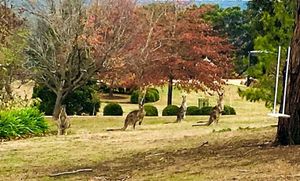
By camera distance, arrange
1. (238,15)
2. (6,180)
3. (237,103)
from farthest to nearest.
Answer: (238,15), (237,103), (6,180)

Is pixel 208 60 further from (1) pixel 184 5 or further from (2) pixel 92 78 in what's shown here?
(2) pixel 92 78

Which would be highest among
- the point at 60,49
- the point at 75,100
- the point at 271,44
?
the point at 60,49

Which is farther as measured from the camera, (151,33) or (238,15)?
(238,15)

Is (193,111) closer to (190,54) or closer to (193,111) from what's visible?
(193,111)

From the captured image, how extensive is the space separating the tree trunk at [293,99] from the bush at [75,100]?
66.4 feet

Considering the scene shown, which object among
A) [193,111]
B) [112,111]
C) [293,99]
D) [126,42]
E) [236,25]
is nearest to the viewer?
[293,99]

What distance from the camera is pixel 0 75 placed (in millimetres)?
27234

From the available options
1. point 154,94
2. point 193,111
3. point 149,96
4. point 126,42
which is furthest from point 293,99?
point 154,94

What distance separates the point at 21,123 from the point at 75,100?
11417mm

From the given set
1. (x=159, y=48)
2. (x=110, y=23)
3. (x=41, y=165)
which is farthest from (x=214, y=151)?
(x=159, y=48)

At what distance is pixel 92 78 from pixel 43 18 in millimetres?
3325

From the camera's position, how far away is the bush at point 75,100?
29.7 metres

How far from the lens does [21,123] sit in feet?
61.6

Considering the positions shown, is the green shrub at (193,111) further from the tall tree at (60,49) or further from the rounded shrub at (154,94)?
the rounded shrub at (154,94)
